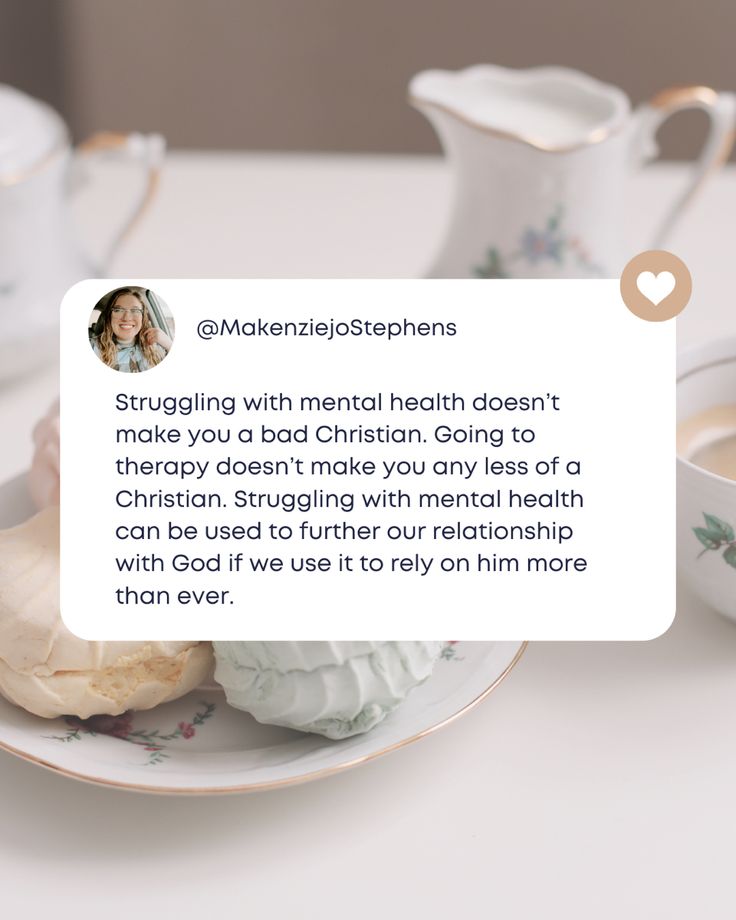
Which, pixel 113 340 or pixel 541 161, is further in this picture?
pixel 541 161

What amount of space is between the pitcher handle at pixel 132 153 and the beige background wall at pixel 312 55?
902 mm

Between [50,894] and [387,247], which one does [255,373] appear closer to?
[50,894]

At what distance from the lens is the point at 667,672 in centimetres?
54

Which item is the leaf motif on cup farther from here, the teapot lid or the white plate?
the teapot lid

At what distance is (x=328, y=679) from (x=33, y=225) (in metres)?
0.40

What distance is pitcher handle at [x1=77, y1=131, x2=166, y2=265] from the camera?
0.76 meters

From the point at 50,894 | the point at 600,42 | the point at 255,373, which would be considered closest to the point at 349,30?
the point at 600,42

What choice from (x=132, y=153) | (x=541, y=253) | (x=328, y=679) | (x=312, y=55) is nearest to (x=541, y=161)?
(x=541, y=253)

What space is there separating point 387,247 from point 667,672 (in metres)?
0.49

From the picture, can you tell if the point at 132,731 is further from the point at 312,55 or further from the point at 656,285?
the point at 312,55

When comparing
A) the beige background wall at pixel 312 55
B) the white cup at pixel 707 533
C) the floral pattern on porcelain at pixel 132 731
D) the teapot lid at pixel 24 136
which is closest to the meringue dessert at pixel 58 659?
the floral pattern on porcelain at pixel 132 731

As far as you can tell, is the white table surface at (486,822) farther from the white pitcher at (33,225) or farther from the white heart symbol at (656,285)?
the white pitcher at (33,225)

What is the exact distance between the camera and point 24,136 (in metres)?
0.73

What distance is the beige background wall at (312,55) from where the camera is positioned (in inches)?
62.2
